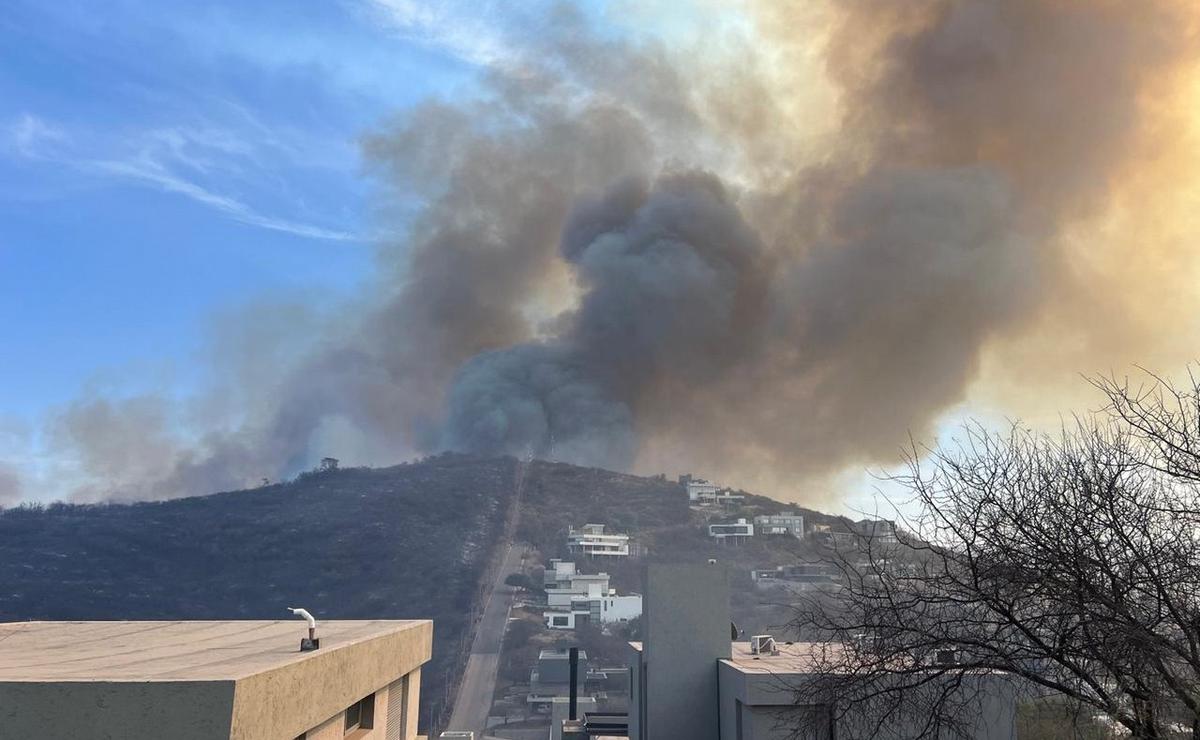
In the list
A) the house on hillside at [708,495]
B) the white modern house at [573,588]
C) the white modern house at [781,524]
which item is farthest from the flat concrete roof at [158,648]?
the house on hillside at [708,495]

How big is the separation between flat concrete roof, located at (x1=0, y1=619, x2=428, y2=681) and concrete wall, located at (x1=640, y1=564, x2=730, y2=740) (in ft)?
22.5

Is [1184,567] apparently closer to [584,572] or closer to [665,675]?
[665,675]

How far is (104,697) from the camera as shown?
14.7 ft

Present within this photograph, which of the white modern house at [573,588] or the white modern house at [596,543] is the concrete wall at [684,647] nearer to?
the white modern house at [573,588]

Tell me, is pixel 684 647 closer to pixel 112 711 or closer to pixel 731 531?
pixel 112 711

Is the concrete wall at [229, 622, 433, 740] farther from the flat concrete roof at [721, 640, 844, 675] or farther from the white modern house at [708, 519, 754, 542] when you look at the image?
the white modern house at [708, 519, 754, 542]

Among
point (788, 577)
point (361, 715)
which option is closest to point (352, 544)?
point (788, 577)

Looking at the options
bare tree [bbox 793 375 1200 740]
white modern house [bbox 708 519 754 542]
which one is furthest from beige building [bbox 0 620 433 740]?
white modern house [bbox 708 519 754 542]

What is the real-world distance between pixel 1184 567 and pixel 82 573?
352 ft

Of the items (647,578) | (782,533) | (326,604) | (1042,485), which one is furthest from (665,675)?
(782,533)

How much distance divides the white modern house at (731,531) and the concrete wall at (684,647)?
3447 inches

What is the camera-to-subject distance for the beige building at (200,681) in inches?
174

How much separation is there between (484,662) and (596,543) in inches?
1492

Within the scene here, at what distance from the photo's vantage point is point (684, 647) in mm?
16156
